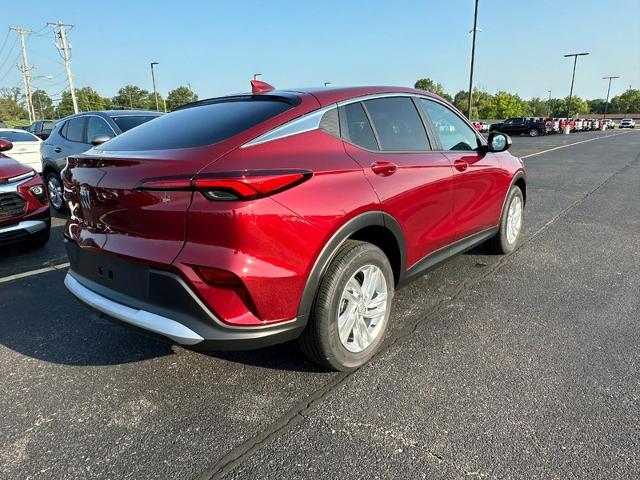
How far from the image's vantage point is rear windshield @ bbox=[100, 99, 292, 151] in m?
2.38

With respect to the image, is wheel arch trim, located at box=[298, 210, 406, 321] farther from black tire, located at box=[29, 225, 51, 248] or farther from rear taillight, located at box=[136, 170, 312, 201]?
black tire, located at box=[29, 225, 51, 248]

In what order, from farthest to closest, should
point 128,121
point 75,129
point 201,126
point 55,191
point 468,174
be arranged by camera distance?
point 55,191 → point 75,129 → point 128,121 → point 468,174 → point 201,126

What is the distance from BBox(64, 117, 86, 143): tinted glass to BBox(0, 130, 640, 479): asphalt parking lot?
13.3ft

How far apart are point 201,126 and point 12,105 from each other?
104356 millimetres

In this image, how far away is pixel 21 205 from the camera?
15.8ft

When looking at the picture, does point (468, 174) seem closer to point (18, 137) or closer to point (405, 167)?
point (405, 167)

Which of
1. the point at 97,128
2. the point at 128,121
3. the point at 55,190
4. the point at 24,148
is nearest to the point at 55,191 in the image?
the point at 55,190

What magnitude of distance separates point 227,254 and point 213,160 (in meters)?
0.46

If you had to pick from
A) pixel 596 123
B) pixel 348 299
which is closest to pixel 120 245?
pixel 348 299

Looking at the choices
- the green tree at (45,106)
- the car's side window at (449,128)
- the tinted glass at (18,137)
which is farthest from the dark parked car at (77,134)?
the green tree at (45,106)

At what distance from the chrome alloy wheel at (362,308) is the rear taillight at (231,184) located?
2.46ft

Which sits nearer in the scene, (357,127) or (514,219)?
(357,127)

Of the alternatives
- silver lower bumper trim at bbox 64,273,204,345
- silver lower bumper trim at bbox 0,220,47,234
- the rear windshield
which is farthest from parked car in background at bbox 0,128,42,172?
silver lower bumper trim at bbox 64,273,204,345

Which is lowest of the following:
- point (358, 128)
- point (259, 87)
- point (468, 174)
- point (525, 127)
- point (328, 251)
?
point (525, 127)
